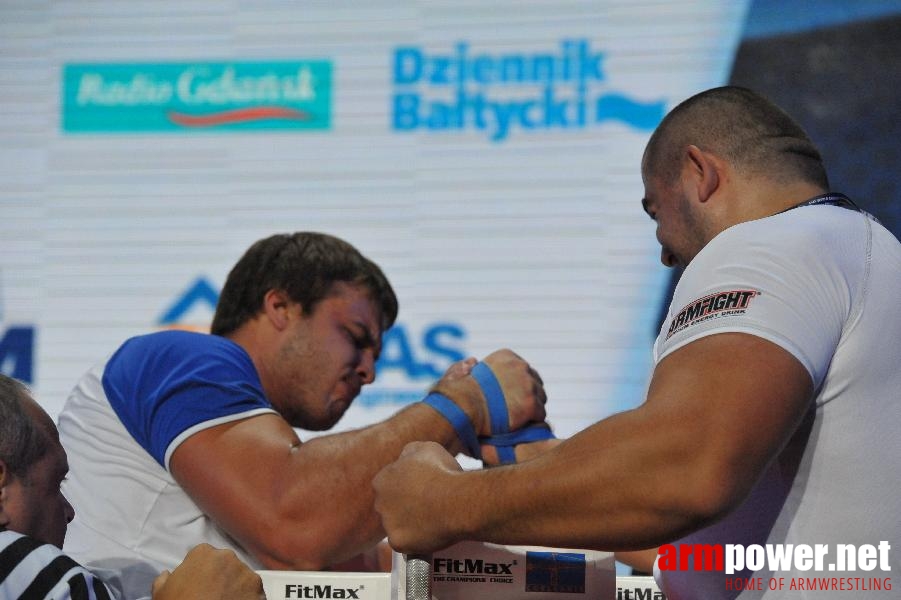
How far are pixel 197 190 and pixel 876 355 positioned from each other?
287 cm

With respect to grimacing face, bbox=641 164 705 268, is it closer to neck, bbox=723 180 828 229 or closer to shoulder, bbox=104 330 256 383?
neck, bbox=723 180 828 229

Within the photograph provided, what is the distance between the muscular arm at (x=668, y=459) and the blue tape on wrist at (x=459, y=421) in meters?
0.56

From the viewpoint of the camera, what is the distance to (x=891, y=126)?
11.1ft

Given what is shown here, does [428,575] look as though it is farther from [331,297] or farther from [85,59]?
[85,59]

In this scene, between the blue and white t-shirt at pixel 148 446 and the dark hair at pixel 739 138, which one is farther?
the blue and white t-shirt at pixel 148 446

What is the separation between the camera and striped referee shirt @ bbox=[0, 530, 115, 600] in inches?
43.1

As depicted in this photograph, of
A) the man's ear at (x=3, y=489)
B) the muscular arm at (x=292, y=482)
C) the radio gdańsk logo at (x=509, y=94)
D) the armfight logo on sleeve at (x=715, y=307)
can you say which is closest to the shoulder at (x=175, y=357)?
the muscular arm at (x=292, y=482)

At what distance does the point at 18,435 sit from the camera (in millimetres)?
1245

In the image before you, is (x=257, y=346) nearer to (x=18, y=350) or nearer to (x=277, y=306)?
(x=277, y=306)

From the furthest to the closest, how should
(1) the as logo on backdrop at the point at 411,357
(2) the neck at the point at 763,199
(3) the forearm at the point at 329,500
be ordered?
(1) the as logo on backdrop at the point at 411,357 < (3) the forearm at the point at 329,500 < (2) the neck at the point at 763,199

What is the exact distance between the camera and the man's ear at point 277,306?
81.4 inches

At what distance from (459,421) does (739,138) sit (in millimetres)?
594

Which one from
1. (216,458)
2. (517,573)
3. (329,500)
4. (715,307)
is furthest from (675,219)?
(216,458)

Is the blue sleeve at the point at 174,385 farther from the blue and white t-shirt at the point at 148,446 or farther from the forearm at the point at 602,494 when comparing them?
the forearm at the point at 602,494
